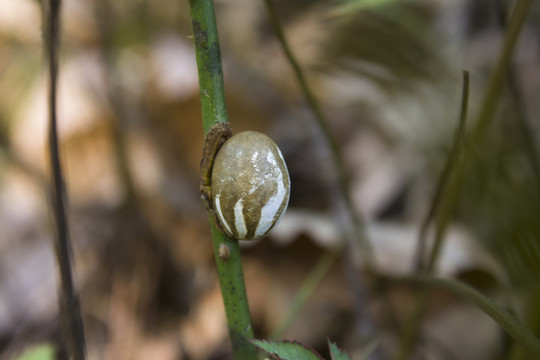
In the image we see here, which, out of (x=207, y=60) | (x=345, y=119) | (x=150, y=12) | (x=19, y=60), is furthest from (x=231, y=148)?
(x=19, y=60)

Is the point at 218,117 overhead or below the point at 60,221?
overhead

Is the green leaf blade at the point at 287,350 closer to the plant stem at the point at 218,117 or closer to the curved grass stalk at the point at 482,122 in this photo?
the plant stem at the point at 218,117

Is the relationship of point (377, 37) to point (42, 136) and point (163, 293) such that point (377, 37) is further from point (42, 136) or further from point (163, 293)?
point (42, 136)

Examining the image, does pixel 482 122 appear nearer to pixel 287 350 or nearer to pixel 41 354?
pixel 287 350

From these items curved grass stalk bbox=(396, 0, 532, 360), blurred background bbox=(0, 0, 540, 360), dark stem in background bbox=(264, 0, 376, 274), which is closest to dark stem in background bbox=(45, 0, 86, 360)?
blurred background bbox=(0, 0, 540, 360)

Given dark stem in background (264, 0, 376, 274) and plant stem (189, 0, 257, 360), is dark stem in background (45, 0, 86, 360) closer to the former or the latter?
plant stem (189, 0, 257, 360)

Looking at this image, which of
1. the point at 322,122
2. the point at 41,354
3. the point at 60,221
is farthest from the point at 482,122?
the point at 41,354
